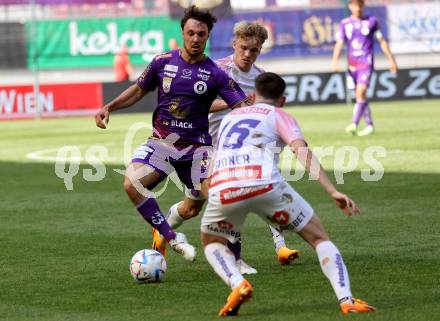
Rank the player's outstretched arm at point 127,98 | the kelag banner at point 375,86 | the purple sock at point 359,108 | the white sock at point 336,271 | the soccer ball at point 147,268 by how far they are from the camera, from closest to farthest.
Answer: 1. the white sock at point 336,271
2. the soccer ball at point 147,268
3. the player's outstretched arm at point 127,98
4. the purple sock at point 359,108
5. the kelag banner at point 375,86

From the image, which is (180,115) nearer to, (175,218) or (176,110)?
(176,110)

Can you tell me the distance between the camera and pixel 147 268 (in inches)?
352

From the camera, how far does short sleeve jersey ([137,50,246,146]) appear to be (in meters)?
9.59

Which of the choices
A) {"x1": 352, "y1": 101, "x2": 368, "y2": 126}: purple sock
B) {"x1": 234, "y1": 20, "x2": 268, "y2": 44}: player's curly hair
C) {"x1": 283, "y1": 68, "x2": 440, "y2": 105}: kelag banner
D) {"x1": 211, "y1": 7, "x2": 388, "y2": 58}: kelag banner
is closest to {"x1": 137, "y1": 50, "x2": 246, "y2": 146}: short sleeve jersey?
{"x1": 234, "y1": 20, "x2": 268, "y2": 44}: player's curly hair

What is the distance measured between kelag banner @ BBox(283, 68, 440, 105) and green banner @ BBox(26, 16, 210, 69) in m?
5.60

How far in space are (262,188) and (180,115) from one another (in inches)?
94.5

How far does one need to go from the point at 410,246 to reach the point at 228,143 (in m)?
3.40

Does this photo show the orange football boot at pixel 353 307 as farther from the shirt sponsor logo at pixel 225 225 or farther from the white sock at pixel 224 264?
the shirt sponsor logo at pixel 225 225

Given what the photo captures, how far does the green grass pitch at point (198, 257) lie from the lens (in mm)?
7836

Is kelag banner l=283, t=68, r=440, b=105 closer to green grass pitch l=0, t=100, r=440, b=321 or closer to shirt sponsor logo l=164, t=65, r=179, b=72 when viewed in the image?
green grass pitch l=0, t=100, r=440, b=321

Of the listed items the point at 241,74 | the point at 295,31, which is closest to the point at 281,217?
the point at 241,74

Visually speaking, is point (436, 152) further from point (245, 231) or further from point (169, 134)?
point (169, 134)

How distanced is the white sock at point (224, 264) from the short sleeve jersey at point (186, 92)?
2181 mm

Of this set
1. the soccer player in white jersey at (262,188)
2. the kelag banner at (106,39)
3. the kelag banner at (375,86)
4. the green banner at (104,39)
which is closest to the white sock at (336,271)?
the soccer player in white jersey at (262,188)
